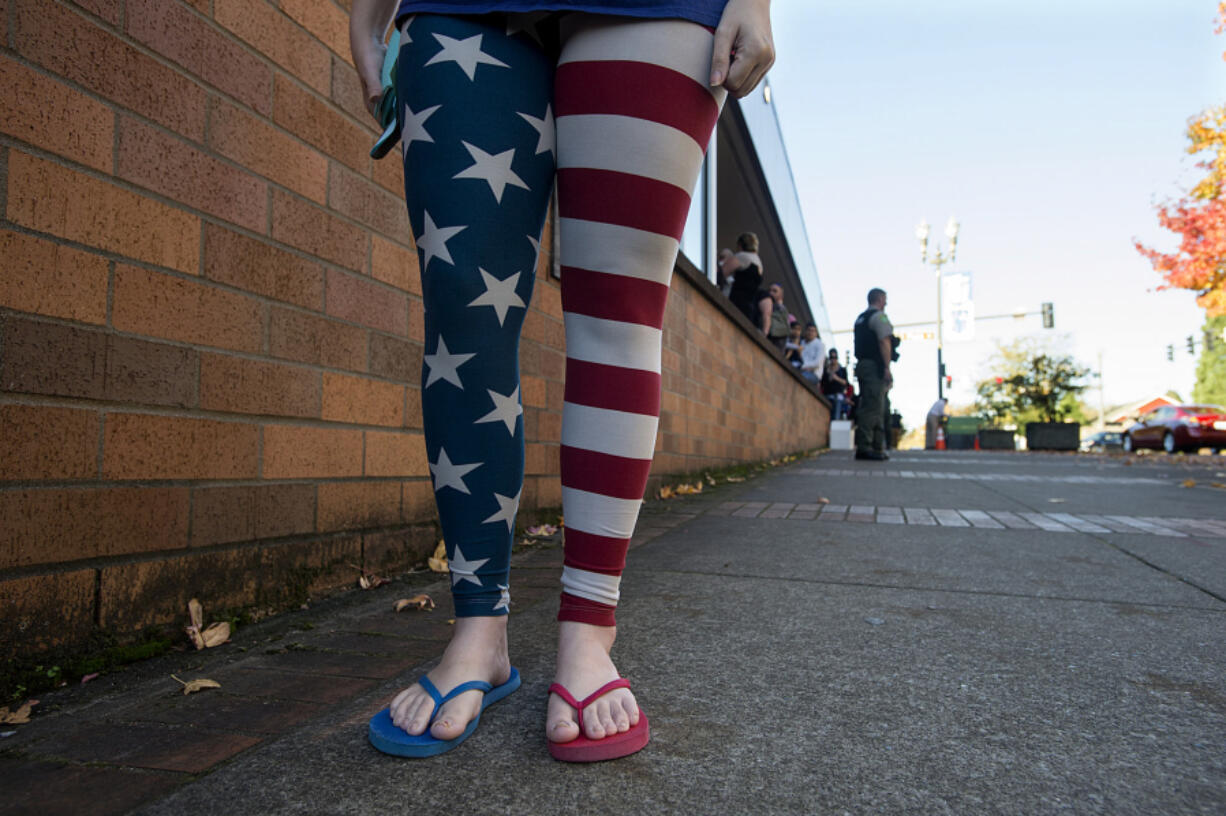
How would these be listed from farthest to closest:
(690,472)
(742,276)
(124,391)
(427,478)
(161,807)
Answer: (742,276) → (690,472) → (427,478) → (124,391) → (161,807)

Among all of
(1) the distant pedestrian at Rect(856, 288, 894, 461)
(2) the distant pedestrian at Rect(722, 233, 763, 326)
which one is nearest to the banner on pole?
(1) the distant pedestrian at Rect(856, 288, 894, 461)

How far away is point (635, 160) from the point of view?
1130mm

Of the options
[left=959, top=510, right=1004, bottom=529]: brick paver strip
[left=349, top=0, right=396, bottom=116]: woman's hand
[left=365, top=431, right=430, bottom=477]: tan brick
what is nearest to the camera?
[left=349, top=0, right=396, bottom=116]: woman's hand

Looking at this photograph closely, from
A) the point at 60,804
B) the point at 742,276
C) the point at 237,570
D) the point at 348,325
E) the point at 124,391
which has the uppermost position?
the point at 742,276

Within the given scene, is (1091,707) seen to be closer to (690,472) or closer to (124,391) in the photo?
(124,391)

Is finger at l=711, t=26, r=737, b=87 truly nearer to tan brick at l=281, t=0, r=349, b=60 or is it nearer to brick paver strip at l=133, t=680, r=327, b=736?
brick paver strip at l=133, t=680, r=327, b=736

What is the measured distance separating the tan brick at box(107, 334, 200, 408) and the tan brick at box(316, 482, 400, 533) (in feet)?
1.66

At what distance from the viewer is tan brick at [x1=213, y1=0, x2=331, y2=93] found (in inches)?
69.2

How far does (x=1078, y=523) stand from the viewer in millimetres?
3533

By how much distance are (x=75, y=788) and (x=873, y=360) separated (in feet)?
29.5

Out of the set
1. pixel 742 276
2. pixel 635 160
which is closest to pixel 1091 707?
pixel 635 160

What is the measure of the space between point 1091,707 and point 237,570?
171 cm

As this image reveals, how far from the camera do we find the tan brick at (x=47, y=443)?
1.26 meters

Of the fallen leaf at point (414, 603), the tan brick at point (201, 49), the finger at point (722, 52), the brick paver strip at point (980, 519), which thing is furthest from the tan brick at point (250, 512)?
the brick paver strip at point (980, 519)
